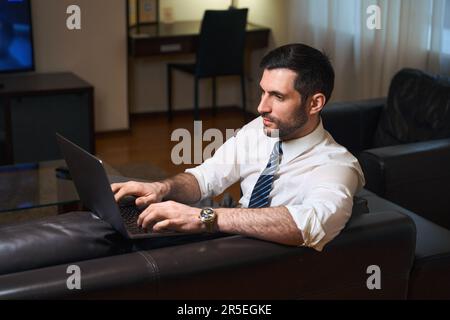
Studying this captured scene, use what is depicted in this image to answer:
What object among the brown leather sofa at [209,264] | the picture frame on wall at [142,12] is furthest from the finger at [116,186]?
the picture frame on wall at [142,12]

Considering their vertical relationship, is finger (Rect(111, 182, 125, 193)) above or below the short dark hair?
below

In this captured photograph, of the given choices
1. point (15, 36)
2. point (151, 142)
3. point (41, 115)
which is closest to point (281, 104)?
point (41, 115)

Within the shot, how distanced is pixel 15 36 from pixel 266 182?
2796 millimetres

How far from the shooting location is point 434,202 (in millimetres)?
3406

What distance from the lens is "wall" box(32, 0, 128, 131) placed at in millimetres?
4863

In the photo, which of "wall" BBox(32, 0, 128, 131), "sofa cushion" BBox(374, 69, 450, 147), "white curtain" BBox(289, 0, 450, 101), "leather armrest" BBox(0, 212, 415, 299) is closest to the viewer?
"leather armrest" BBox(0, 212, 415, 299)

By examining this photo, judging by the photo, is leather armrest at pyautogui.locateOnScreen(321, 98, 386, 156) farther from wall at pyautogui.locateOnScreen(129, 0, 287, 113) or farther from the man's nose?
wall at pyautogui.locateOnScreen(129, 0, 287, 113)

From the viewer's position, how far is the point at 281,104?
219cm

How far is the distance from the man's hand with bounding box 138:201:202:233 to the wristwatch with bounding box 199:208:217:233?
11 mm

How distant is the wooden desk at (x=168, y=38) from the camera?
5.19 metres

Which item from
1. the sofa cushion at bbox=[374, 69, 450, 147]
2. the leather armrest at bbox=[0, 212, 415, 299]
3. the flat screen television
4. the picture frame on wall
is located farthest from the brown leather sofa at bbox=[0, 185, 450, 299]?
the picture frame on wall
